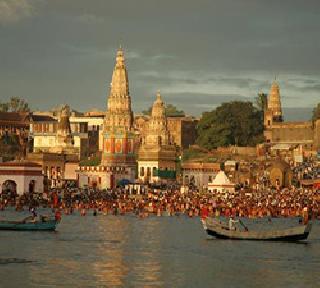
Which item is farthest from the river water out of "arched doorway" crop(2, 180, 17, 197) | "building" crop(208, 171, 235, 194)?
"building" crop(208, 171, 235, 194)

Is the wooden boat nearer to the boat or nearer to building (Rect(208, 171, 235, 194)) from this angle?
the boat

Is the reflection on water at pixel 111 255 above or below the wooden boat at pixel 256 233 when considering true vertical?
below

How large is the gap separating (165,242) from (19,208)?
4816cm

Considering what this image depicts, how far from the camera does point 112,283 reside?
237ft

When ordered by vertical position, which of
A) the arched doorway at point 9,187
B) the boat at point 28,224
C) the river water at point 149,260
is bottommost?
the river water at point 149,260

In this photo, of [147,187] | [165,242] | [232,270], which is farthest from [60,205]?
[232,270]

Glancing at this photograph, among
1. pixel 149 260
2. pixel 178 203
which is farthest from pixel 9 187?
pixel 149 260

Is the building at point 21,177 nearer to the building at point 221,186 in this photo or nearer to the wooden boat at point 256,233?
the building at point 221,186

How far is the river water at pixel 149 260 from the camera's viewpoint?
7375 centimetres

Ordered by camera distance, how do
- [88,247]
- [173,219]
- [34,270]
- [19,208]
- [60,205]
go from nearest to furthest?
[34,270]
[88,247]
[173,219]
[19,208]
[60,205]

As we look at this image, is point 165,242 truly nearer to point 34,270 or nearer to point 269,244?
point 269,244

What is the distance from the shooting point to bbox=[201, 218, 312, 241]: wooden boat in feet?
309

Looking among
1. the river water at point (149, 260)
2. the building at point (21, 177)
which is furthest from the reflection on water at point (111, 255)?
the building at point (21, 177)

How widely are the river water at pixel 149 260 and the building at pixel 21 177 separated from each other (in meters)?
63.2
